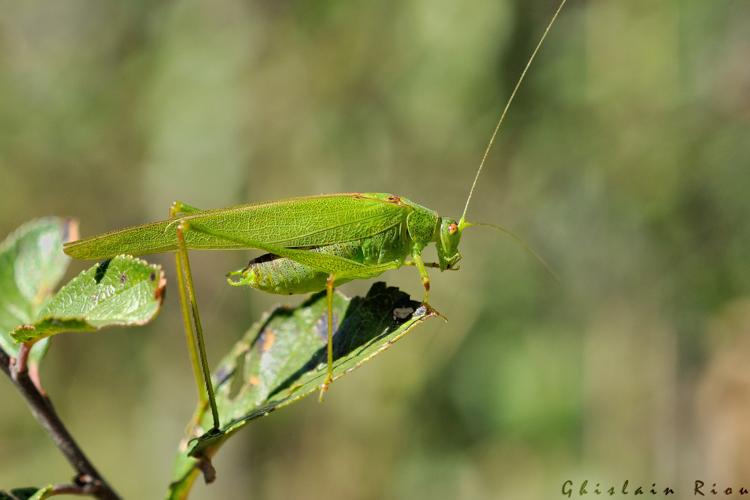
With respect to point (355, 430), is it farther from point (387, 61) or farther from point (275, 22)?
point (275, 22)

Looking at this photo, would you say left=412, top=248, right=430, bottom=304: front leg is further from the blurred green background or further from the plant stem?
the blurred green background

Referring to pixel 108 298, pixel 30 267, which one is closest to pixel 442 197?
pixel 30 267

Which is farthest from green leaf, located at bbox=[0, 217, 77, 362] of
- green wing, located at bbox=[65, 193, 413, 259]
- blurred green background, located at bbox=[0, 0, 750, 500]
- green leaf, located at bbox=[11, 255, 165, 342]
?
blurred green background, located at bbox=[0, 0, 750, 500]

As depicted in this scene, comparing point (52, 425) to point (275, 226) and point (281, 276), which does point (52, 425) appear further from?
point (275, 226)

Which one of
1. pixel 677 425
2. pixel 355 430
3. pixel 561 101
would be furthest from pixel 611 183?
pixel 355 430

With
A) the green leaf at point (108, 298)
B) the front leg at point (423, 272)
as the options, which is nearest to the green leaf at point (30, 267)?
the green leaf at point (108, 298)

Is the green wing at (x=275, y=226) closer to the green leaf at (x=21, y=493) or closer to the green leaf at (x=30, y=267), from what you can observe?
the green leaf at (x=30, y=267)
